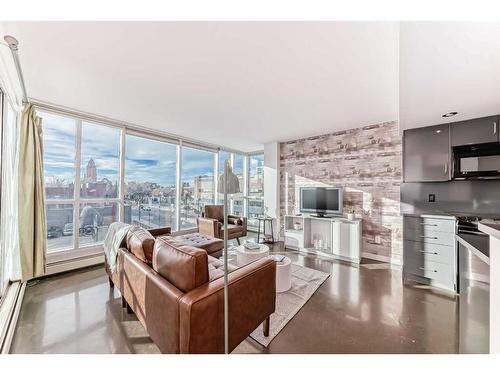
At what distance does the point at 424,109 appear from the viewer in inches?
92.2

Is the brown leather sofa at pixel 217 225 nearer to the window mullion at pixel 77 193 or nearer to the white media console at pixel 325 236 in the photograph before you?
the white media console at pixel 325 236

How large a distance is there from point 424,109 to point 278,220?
3514 mm

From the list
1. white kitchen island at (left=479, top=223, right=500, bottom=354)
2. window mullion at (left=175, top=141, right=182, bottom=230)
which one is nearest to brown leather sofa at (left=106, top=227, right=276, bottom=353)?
white kitchen island at (left=479, top=223, right=500, bottom=354)

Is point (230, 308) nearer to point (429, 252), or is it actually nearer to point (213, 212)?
point (429, 252)

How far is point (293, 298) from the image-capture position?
2.35 metres

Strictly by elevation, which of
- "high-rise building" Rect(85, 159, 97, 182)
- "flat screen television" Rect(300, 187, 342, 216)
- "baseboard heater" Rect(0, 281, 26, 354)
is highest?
"high-rise building" Rect(85, 159, 97, 182)

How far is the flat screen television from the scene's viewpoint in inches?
157

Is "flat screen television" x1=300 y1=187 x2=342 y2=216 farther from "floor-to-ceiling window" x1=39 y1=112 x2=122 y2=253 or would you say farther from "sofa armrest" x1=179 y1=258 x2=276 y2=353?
"floor-to-ceiling window" x1=39 y1=112 x2=122 y2=253

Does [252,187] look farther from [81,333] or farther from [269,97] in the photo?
[81,333]

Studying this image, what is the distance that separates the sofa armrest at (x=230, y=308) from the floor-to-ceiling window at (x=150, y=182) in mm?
3277

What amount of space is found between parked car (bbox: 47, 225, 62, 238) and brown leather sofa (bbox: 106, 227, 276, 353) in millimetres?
2261

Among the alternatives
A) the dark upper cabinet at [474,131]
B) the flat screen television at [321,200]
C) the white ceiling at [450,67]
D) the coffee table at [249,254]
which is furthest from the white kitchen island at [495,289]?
the flat screen television at [321,200]

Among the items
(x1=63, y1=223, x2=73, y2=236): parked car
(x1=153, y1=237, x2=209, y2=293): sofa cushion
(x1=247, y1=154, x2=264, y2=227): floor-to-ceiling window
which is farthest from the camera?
(x1=247, y1=154, x2=264, y2=227): floor-to-ceiling window
